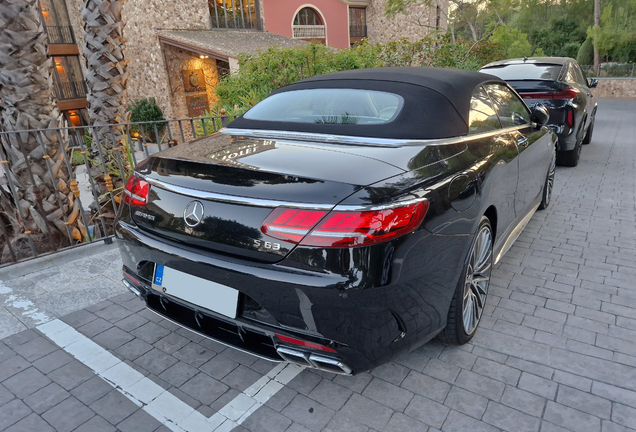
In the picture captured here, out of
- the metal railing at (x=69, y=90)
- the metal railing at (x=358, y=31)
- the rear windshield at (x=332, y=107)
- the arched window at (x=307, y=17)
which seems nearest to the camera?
the rear windshield at (x=332, y=107)

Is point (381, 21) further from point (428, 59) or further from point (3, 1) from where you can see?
point (3, 1)

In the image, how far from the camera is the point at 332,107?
2844mm

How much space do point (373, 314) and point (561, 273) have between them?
251cm

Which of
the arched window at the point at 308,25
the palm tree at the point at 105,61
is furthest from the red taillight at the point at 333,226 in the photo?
the arched window at the point at 308,25

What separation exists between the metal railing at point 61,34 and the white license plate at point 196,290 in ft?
89.5

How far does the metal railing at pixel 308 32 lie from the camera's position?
26.8 meters

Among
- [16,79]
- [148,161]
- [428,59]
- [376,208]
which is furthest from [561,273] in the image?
[428,59]

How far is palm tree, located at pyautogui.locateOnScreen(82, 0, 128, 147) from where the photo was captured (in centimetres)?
677

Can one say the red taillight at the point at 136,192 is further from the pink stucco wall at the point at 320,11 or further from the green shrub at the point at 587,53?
the green shrub at the point at 587,53

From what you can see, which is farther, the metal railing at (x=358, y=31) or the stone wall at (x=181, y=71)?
the metal railing at (x=358, y=31)

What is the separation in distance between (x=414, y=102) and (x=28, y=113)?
188 inches

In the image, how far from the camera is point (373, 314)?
183 centimetres

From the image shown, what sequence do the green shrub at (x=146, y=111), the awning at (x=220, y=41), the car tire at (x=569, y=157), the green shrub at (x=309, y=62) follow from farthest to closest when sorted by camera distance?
1. the green shrub at (x=146, y=111)
2. the awning at (x=220, y=41)
3. the green shrub at (x=309, y=62)
4. the car tire at (x=569, y=157)

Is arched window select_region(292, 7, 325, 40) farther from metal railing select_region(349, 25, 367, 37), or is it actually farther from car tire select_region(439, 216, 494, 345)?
car tire select_region(439, 216, 494, 345)
